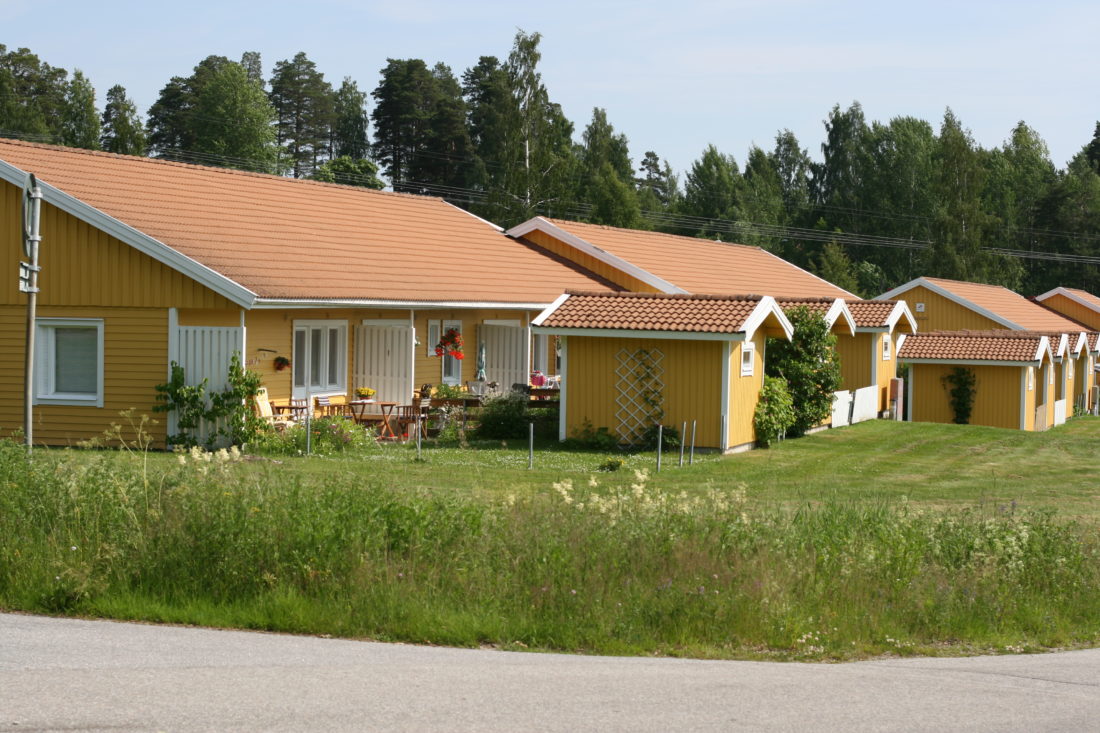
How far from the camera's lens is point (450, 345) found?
27594mm

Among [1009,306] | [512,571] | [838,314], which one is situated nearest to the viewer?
[512,571]

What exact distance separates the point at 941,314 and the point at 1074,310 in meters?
12.9

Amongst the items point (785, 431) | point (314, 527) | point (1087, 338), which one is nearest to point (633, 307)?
point (785, 431)

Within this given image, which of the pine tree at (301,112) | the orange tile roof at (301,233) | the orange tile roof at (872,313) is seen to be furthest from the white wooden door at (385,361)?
the pine tree at (301,112)

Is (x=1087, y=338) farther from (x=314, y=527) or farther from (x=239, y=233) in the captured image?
(x=314, y=527)

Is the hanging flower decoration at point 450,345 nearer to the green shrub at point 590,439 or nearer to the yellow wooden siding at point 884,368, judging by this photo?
the green shrub at point 590,439

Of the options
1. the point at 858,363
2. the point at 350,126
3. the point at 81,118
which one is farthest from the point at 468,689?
the point at 350,126

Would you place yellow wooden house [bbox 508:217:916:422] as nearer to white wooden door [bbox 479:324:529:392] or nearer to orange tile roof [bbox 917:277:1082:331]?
white wooden door [bbox 479:324:529:392]

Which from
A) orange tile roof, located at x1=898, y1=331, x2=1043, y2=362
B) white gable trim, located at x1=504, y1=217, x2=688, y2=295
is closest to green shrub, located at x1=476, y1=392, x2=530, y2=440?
white gable trim, located at x1=504, y1=217, x2=688, y2=295

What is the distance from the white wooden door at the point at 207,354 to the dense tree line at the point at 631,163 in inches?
1570

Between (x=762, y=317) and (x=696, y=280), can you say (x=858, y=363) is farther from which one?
(x=762, y=317)

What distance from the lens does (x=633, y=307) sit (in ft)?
75.5

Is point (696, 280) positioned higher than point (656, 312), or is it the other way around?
point (696, 280)

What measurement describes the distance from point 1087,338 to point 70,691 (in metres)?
49.3
